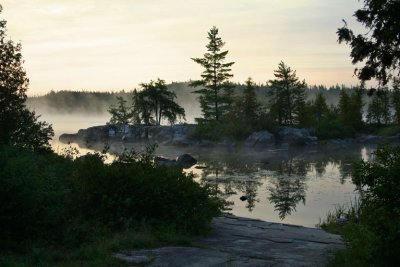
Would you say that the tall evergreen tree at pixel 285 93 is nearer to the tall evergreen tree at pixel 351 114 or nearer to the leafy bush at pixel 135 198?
the tall evergreen tree at pixel 351 114

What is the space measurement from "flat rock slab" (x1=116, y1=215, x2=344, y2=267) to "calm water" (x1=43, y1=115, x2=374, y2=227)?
670 cm

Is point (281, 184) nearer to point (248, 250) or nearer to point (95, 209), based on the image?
point (95, 209)

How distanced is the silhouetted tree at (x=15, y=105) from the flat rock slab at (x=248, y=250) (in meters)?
8.60

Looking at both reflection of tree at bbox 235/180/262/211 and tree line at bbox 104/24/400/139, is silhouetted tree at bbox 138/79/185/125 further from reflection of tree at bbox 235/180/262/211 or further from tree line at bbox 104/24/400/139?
reflection of tree at bbox 235/180/262/211

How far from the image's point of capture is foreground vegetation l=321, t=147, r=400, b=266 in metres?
6.36

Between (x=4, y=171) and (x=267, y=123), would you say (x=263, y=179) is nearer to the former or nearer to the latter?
(x=4, y=171)

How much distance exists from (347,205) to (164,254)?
44.8 ft

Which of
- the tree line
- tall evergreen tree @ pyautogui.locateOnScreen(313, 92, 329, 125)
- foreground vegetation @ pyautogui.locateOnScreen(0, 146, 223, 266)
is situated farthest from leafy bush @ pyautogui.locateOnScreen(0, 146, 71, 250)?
tall evergreen tree @ pyautogui.locateOnScreen(313, 92, 329, 125)

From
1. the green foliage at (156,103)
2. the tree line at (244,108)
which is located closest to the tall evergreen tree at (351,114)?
the tree line at (244,108)

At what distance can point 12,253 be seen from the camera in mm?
8055

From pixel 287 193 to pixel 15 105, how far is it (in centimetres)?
1383

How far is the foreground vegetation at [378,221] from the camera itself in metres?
6.36

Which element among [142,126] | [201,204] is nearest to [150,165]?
[201,204]

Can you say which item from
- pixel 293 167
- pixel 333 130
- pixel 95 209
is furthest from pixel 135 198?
pixel 333 130
